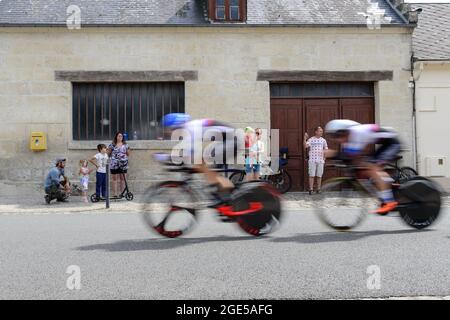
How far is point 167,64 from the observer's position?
15734 millimetres

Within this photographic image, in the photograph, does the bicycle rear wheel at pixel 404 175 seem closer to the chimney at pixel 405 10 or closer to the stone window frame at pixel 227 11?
the chimney at pixel 405 10

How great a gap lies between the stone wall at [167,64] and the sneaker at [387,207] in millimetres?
8810

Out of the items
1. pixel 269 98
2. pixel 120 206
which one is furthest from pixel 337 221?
pixel 269 98

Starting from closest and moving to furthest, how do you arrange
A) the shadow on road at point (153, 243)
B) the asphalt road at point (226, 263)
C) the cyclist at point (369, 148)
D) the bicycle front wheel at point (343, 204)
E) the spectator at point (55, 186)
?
the asphalt road at point (226, 263)
the shadow on road at point (153, 243)
the cyclist at point (369, 148)
the bicycle front wheel at point (343, 204)
the spectator at point (55, 186)

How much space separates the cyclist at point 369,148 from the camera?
7.08 metres

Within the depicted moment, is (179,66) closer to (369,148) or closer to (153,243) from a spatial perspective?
(369,148)

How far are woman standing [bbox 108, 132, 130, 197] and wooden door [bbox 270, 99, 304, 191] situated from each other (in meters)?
4.69

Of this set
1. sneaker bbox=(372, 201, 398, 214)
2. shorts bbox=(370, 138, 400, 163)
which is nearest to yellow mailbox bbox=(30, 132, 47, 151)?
shorts bbox=(370, 138, 400, 163)

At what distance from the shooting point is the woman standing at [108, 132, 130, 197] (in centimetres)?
1384

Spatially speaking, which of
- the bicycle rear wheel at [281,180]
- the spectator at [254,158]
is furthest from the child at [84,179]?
the bicycle rear wheel at [281,180]

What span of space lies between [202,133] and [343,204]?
6.98 ft

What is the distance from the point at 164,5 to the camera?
53.8ft
